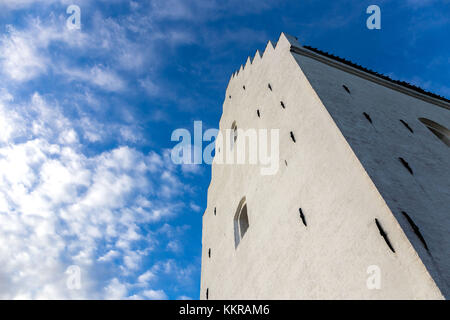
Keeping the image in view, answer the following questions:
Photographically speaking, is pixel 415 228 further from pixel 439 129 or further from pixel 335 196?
pixel 439 129

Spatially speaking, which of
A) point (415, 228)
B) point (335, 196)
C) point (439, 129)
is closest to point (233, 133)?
point (439, 129)

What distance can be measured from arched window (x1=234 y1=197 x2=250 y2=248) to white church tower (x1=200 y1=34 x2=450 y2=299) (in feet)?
0.10

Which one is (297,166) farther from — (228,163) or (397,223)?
(228,163)

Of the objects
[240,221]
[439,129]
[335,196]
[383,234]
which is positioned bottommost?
[383,234]

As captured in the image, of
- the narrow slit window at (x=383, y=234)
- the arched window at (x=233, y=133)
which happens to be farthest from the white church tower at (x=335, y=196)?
the arched window at (x=233, y=133)

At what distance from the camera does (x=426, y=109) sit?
9.48 metres

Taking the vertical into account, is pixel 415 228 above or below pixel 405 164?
below

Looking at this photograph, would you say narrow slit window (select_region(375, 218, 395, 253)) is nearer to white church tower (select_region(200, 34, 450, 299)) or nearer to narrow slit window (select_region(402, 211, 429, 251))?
white church tower (select_region(200, 34, 450, 299))

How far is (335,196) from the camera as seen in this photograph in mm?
4973

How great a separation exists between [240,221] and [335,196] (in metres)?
4.64

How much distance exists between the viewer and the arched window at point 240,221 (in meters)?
8.81

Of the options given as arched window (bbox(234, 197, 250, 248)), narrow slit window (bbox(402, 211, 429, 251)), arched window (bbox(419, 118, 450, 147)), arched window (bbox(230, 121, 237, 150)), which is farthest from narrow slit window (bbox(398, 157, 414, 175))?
arched window (bbox(230, 121, 237, 150))
